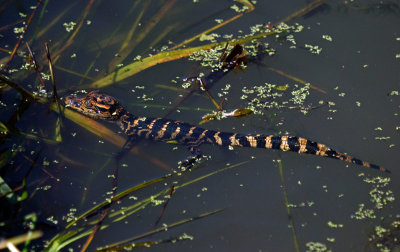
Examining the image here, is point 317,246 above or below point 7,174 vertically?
below

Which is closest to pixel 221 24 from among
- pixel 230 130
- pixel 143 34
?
pixel 143 34

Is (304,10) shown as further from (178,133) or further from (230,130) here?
(178,133)

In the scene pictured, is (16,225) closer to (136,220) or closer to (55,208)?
(55,208)

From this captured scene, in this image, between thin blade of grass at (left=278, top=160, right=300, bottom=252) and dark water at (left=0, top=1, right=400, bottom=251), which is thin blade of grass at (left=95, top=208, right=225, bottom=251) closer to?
dark water at (left=0, top=1, right=400, bottom=251)

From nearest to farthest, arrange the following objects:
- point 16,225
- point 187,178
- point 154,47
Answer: point 16,225, point 187,178, point 154,47

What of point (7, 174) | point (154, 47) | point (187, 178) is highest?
point (154, 47)

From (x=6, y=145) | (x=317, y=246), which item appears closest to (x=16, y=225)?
(x=6, y=145)

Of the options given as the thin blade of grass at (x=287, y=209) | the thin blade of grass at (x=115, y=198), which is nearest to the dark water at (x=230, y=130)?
the thin blade of grass at (x=287, y=209)
